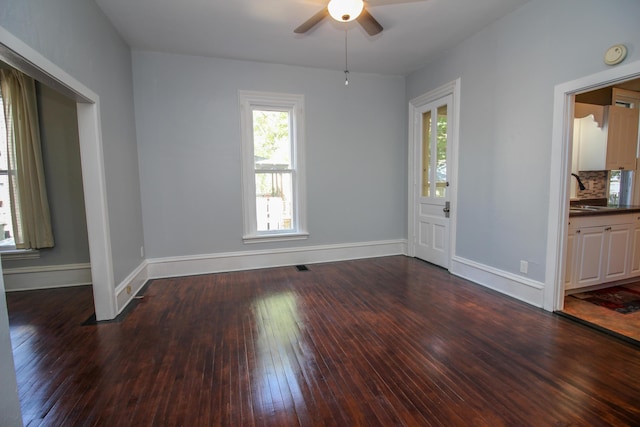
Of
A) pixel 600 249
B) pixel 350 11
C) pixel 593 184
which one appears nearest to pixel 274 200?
pixel 350 11

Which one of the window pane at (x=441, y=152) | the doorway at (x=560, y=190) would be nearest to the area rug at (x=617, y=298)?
the doorway at (x=560, y=190)

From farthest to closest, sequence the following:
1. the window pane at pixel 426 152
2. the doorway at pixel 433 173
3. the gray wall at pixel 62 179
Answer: the window pane at pixel 426 152
the doorway at pixel 433 173
the gray wall at pixel 62 179

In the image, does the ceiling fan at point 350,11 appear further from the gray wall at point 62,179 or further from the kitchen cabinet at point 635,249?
the kitchen cabinet at point 635,249

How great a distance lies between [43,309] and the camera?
320 centimetres

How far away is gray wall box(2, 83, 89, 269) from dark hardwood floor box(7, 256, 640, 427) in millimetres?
572

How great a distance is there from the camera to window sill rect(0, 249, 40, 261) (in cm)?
366

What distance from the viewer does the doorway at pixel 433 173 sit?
412cm

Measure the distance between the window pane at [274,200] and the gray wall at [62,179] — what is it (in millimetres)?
2265

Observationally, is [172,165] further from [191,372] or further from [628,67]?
[628,67]

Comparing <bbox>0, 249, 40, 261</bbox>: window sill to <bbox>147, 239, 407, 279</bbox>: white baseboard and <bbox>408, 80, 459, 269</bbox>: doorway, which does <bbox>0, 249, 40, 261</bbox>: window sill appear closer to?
<bbox>147, 239, 407, 279</bbox>: white baseboard

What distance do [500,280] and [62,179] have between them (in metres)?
5.47

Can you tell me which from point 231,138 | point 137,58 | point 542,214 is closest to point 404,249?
point 542,214

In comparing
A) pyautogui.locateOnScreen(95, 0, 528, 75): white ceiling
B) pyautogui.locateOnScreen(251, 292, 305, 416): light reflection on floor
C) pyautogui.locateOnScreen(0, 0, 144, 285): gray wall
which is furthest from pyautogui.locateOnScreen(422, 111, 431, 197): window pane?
pyautogui.locateOnScreen(0, 0, 144, 285): gray wall

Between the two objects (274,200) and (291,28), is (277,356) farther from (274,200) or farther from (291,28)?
(291,28)
